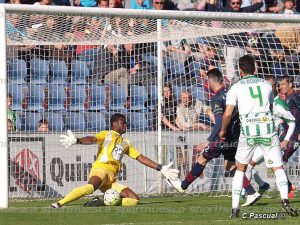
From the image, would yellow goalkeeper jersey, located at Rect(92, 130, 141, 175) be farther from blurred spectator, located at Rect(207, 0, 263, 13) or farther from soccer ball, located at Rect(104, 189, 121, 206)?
blurred spectator, located at Rect(207, 0, 263, 13)

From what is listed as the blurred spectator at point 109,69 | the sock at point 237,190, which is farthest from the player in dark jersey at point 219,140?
the blurred spectator at point 109,69

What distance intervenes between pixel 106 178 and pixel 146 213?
1840mm

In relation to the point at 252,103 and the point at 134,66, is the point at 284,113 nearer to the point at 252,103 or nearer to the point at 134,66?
the point at 252,103

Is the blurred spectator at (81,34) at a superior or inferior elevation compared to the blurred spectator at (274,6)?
inferior

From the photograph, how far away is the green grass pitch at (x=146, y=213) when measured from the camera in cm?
1118

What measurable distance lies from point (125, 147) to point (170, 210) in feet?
6.24

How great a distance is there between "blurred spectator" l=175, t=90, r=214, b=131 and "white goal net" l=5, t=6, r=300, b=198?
19mm

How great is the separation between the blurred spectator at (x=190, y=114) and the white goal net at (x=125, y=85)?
19 mm

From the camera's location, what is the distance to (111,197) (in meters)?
14.1

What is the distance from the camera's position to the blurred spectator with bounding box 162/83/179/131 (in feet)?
58.1

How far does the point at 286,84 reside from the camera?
1644cm

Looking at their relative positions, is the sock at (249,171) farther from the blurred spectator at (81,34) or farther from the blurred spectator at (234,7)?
the blurred spectator at (234,7)

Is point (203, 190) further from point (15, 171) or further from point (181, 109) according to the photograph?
→ point (15, 171)

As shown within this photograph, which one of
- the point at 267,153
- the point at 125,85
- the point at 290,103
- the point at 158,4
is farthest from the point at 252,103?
the point at 158,4
